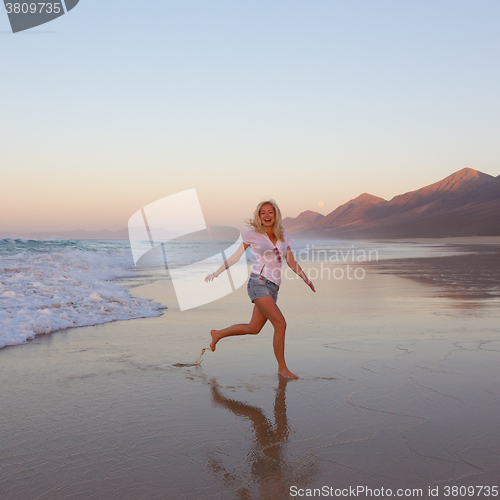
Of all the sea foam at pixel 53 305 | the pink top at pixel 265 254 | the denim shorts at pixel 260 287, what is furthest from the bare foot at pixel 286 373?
the sea foam at pixel 53 305

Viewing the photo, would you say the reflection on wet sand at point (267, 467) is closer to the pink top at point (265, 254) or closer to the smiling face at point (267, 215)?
the pink top at point (265, 254)

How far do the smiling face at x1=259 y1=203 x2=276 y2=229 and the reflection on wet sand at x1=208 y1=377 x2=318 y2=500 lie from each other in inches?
85.2

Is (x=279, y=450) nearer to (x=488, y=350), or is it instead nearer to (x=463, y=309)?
(x=488, y=350)

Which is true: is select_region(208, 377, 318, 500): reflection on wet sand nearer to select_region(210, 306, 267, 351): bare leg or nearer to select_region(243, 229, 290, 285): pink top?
select_region(210, 306, 267, 351): bare leg

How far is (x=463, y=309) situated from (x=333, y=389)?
5058 millimetres

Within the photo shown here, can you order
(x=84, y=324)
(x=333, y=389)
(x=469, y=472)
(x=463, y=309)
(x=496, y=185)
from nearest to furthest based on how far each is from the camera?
(x=469, y=472), (x=333, y=389), (x=84, y=324), (x=463, y=309), (x=496, y=185)

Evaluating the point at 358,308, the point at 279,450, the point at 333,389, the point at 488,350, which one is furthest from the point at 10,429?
the point at 358,308

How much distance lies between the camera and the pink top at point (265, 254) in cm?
505

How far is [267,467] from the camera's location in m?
2.87

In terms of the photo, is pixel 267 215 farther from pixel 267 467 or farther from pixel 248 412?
pixel 267 467

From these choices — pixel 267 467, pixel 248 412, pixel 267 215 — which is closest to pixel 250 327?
pixel 267 215

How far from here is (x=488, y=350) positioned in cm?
555

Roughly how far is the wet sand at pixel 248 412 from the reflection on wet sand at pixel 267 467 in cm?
1

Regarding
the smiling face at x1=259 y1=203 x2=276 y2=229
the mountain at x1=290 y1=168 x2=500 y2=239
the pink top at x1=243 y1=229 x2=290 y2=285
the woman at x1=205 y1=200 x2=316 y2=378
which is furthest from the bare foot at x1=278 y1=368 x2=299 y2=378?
the mountain at x1=290 y1=168 x2=500 y2=239
